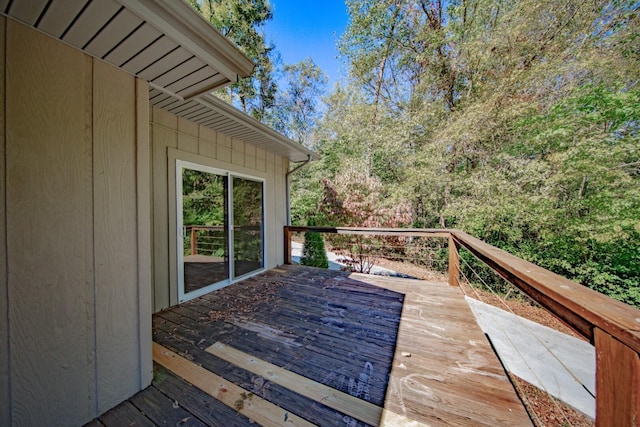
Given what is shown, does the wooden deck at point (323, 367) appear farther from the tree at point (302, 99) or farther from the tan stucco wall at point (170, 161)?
the tree at point (302, 99)

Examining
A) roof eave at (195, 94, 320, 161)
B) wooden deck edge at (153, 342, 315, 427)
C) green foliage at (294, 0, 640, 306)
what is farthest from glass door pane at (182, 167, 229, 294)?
green foliage at (294, 0, 640, 306)

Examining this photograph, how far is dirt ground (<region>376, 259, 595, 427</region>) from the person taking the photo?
152 cm

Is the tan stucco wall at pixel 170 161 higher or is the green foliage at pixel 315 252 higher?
the tan stucco wall at pixel 170 161

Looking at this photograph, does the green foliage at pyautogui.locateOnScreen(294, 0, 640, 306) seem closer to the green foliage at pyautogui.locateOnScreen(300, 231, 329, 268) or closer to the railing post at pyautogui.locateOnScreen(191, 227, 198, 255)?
the green foliage at pyautogui.locateOnScreen(300, 231, 329, 268)

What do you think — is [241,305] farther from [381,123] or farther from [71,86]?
[381,123]

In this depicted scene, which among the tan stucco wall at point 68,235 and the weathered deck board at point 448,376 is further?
the weathered deck board at point 448,376

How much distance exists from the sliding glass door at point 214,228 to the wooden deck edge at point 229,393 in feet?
4.18

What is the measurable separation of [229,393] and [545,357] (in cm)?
340

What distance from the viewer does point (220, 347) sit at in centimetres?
200

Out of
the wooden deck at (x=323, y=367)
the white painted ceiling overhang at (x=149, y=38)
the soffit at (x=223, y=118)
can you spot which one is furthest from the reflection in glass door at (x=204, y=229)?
the white painted ceiling overhang at (x=149, y=38)

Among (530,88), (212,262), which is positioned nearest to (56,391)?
(212,262)

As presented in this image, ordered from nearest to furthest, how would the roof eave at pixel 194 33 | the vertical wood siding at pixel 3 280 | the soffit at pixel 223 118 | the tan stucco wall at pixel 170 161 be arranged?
the vertical wood siding at pixel 3 280 < the roof eave at pixel 194 33 < the soffit at pixel 223 118 < the tan stucco wall at pixel 170 161

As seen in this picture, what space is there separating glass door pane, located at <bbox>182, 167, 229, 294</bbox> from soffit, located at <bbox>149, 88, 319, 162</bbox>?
685 mm

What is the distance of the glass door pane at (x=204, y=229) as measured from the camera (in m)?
3.10
